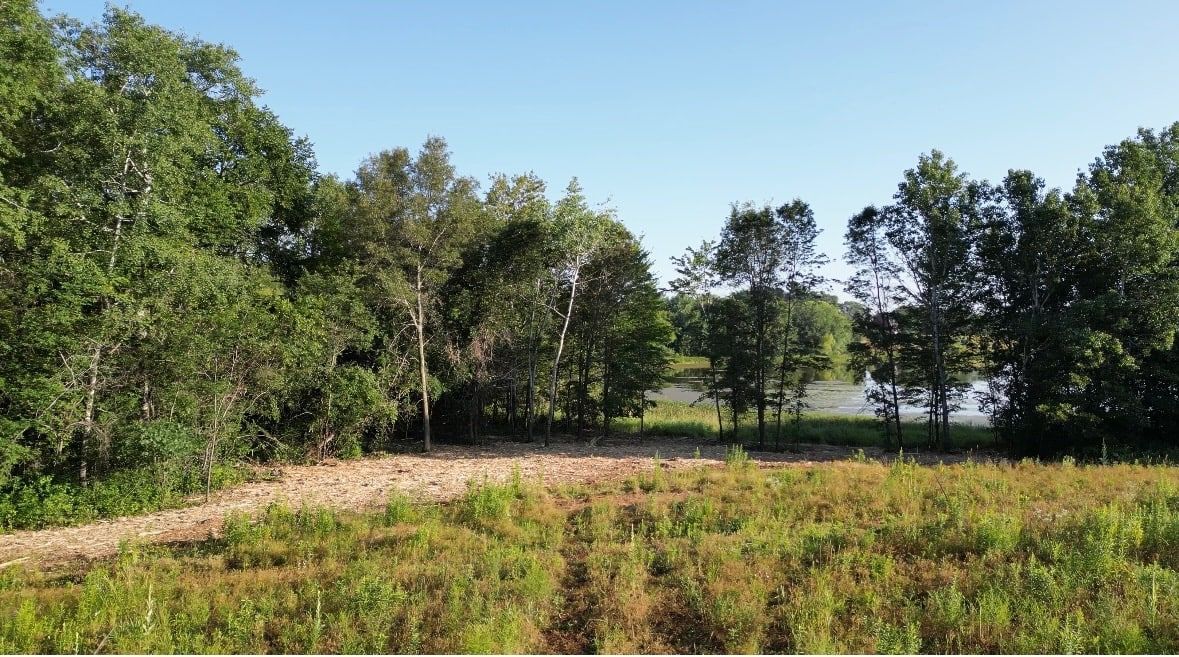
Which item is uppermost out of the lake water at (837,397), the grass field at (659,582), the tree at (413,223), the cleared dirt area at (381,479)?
the tree at (413,223)

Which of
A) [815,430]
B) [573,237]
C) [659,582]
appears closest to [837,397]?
[815,430]

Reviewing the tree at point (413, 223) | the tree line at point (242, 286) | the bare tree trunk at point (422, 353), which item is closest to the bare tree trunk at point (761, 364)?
the tree line at point (242, 286)

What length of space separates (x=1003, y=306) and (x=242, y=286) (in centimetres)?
2337

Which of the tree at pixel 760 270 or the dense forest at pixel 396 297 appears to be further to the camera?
the tree at pixel 760 270

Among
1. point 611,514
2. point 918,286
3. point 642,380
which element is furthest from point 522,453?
point 918,286

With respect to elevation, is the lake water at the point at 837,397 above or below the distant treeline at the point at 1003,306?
below

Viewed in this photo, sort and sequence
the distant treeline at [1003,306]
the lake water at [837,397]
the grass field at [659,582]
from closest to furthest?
the grass field at [659,582]
the distant treeline at [1003,306]
the lake water at [837,397]

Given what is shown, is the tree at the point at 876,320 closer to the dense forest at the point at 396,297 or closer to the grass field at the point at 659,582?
the dense forest at the point at 396,297

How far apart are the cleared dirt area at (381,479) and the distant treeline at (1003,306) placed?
3.07 meters

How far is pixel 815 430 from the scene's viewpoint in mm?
23578

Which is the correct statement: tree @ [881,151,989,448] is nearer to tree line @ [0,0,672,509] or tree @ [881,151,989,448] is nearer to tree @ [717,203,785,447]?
tree @ [717,203,785,447]

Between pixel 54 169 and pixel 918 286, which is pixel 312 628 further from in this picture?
pixel 918 286

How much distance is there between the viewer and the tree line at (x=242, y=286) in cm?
1035

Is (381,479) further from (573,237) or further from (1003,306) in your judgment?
(1003,306)
